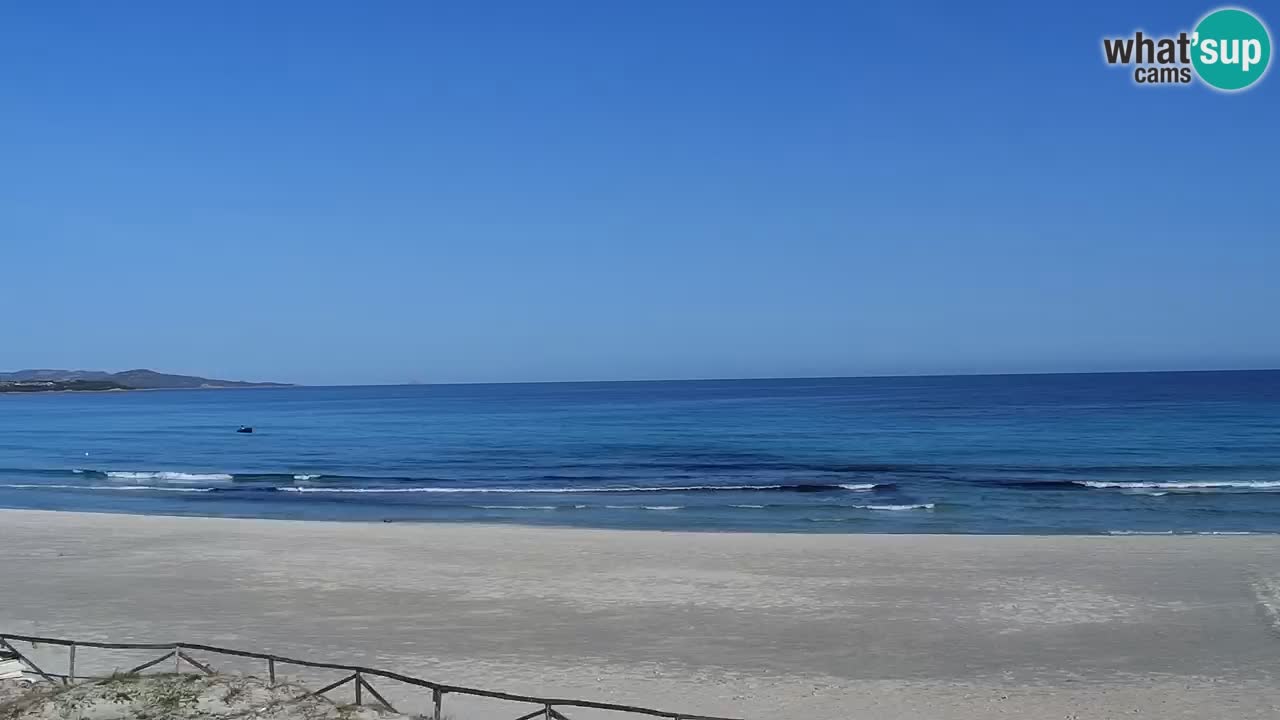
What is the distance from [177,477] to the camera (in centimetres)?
4681

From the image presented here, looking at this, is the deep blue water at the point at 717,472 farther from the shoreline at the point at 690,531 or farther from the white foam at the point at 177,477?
the shoreline at the point at 690,531

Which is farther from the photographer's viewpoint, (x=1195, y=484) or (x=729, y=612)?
(x=1195, y=484)

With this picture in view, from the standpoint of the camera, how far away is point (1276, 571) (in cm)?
2142

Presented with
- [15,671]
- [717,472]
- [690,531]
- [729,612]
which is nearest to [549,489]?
[717,472]

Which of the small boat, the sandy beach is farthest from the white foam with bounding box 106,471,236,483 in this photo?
the small boat

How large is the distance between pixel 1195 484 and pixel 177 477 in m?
42.4

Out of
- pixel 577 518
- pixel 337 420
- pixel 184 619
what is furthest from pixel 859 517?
pixel 337 420

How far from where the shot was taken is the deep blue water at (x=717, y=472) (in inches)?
1296

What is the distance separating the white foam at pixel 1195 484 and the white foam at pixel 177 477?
3610cm

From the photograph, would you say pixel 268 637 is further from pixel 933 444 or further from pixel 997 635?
pixel 933 444

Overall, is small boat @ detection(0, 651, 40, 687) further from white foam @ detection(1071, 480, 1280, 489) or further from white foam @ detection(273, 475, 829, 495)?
white foam @ detection(1071, 480, 1280, 489)

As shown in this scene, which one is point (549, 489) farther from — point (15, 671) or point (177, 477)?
point (15, 671)

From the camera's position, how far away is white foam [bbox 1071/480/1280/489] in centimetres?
3728

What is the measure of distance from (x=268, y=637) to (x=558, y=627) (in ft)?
15.7
